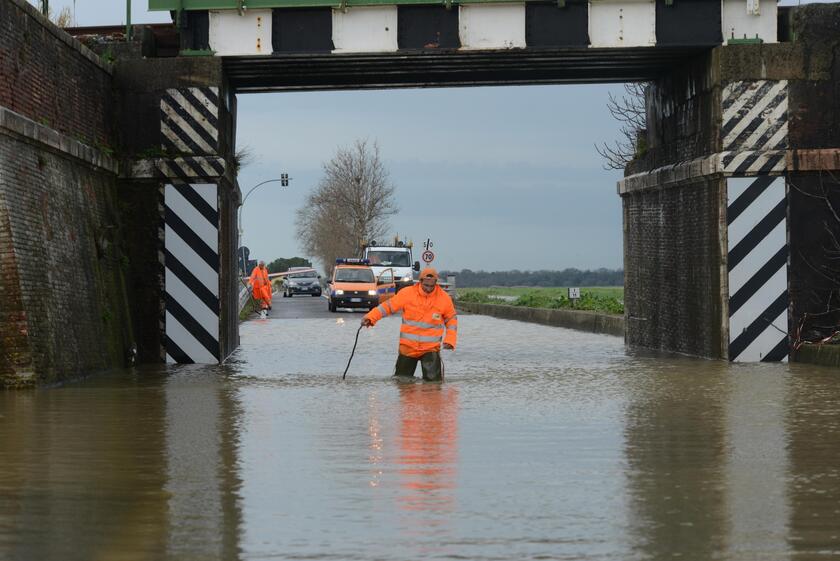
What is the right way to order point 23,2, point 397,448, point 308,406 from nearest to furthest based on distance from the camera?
point 397,448, point 308,406, point 23,2

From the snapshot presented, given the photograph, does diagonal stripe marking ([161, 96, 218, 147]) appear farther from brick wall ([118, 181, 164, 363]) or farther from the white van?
the white van

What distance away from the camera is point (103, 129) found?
912 inches

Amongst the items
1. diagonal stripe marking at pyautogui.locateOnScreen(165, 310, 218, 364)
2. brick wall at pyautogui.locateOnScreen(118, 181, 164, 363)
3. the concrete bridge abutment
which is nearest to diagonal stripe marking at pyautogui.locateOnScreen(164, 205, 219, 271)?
brick wall at pyautogui.locateOnScreen(118, 181, 164, 363)

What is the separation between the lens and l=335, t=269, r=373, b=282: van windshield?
58.3m

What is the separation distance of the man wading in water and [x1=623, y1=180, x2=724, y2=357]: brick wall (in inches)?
214

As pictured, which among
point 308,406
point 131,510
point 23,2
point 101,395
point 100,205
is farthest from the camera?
point 100,205

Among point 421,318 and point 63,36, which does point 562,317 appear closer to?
point 421,318

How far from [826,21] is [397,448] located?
13951mm

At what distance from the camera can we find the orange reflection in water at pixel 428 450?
29.7ft

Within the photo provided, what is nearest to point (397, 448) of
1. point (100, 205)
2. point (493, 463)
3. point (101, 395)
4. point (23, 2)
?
point (493, 463)

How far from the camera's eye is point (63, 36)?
2091cm

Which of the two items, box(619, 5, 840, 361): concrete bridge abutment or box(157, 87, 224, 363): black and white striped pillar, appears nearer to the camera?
box(619, 5, 840, 361): concrete bridge abutment

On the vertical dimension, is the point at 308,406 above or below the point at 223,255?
below

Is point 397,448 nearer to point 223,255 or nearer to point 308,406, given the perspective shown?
point 308,406
